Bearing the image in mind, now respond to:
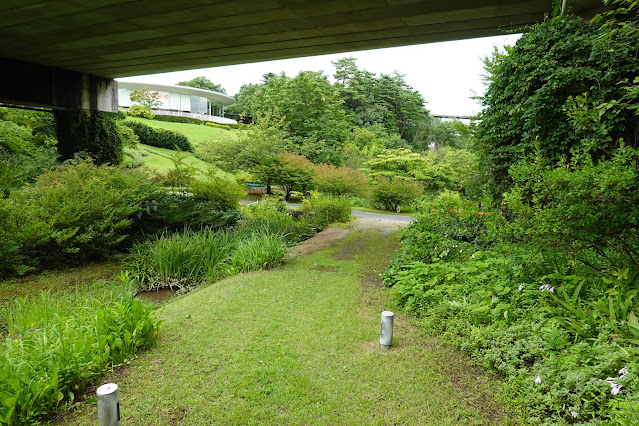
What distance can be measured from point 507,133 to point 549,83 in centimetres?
104

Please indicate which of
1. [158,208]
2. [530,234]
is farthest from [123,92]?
[530,234]

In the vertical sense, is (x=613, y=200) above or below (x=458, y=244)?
above

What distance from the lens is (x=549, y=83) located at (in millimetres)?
4754

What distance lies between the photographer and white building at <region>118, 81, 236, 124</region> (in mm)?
38375

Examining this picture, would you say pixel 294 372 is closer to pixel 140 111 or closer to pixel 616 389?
pixel 616 389

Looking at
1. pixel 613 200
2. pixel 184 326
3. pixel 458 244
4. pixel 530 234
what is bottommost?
pixel 184 326

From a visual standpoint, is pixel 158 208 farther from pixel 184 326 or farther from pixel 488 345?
pixel 488 345

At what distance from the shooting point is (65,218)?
6.77 metres

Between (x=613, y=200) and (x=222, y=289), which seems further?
(x=222, y=289)

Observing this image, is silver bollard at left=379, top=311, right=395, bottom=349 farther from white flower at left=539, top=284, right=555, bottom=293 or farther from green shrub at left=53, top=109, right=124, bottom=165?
green shrub at left=53, top=109, right=124, bottom=165

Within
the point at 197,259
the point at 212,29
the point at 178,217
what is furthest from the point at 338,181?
the point at 197,259

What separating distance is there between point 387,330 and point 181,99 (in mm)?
43402

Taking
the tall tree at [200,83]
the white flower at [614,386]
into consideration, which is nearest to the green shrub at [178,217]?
the white flower at [614,386]

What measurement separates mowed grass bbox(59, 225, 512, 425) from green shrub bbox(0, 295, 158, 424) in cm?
17
